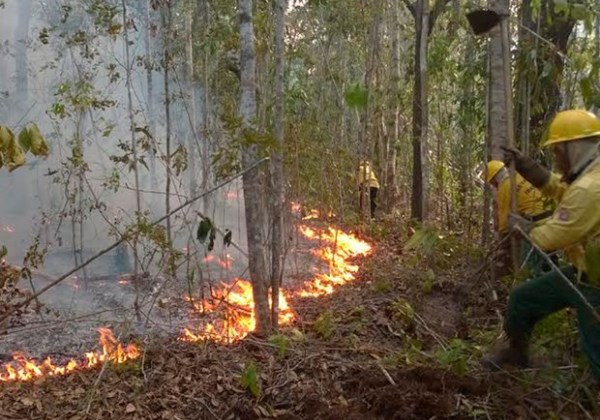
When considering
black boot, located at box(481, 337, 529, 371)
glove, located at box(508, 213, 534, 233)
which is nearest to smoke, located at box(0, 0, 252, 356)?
black boot, located at box(481, 337, 529, 371)

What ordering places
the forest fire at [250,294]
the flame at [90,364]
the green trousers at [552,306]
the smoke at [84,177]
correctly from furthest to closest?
the smoke at [84,177] < the forest fire at [250,294] < the flame at [90,364] < the green trousers at [552,306]

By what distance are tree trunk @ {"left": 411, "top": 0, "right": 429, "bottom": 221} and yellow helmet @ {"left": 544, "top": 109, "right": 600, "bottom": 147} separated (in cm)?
704

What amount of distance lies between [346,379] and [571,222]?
6.63ft

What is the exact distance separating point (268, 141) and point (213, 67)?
10246 mm

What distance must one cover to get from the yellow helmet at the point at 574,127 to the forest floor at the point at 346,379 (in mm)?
1061

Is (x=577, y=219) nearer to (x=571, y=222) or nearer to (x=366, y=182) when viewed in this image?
(x=571, y=222)

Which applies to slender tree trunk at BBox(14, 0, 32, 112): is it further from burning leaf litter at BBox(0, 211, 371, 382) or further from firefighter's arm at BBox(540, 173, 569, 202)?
firefighter's arm at BBox(540, 173, 569, 202)

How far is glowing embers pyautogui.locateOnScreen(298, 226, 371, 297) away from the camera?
916 centimetres

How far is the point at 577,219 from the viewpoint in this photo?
3418 mm

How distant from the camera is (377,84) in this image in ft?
48.1

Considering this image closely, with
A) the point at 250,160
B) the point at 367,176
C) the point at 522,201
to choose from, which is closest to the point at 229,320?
the point at 250,160

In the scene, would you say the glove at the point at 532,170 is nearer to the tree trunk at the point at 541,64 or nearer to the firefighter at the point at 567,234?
the firefighter at the point at 567,234

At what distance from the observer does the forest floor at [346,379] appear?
3.92 m

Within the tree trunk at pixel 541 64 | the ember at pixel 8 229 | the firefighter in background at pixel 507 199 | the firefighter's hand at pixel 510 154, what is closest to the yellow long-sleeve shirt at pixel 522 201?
the firefighter in background at pixel 507 199
